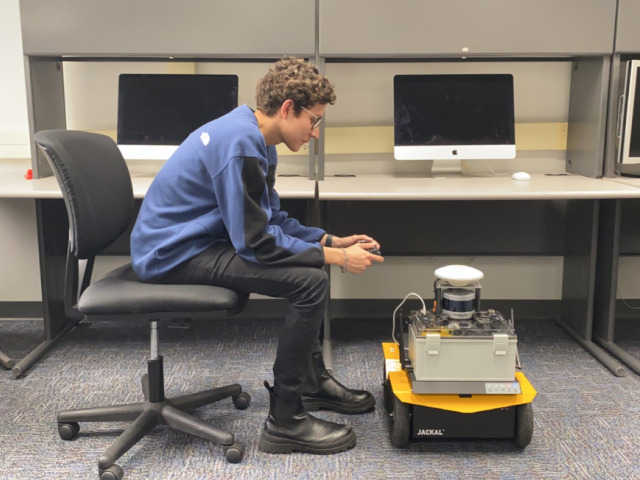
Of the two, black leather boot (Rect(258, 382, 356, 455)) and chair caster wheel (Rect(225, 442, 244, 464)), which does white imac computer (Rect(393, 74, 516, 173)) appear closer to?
black leather boot (Rect(258, 382, 356, 455))

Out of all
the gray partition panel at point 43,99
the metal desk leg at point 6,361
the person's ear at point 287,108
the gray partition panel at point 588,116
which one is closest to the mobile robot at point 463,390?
the person's ear at point 287,108

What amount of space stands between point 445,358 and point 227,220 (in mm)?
674

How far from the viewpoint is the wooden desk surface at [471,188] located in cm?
207

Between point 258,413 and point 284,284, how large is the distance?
0.56 meters

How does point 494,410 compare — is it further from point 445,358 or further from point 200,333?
point 200,333

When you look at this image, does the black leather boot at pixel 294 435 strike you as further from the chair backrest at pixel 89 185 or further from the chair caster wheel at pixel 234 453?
the chair backrest at pixel 89 185

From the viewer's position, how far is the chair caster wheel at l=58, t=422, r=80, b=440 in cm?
171

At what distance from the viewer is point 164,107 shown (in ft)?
8.20

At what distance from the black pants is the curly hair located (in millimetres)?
395

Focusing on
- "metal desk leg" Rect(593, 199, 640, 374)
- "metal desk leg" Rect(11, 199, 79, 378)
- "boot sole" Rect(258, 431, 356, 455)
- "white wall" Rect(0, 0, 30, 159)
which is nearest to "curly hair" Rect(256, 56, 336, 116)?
"boot sole" Rect(258, 431, 356, 455)

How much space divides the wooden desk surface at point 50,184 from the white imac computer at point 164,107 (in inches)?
6.2

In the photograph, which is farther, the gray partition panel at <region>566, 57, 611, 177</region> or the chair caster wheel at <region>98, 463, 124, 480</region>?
the gray partition panel at <region>566, 57, 611, 177</region>

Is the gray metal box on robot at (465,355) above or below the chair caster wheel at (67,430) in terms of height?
above
